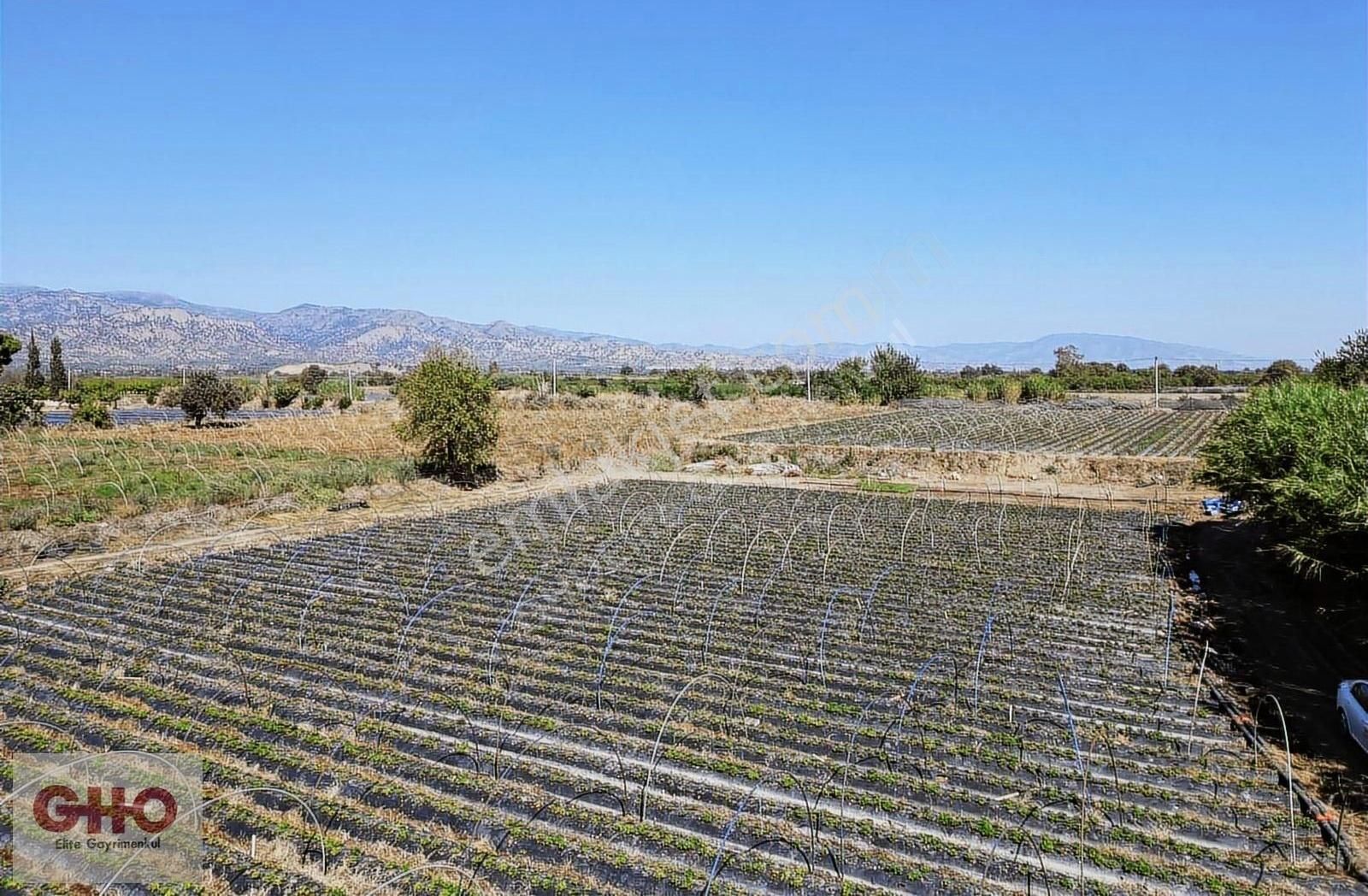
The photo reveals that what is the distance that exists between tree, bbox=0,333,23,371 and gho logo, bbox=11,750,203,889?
2759cm

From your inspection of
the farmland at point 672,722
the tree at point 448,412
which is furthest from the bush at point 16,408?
the farmland at point 672,722

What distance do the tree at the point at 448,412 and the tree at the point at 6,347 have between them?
54.9 ft

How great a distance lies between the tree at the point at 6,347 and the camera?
1054 inches

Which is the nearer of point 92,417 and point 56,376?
point 92,417

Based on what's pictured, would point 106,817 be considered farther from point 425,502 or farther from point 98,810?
Result: point 425,502

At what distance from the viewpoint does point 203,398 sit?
29500 millimetres

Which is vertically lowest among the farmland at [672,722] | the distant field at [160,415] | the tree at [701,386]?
the farmland at [672,722]

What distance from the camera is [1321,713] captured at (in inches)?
299

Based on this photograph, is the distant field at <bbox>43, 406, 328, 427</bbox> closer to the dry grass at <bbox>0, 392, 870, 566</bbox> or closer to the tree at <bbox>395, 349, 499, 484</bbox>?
the dry grass at <bbox>0, 392, 870, 566</bbox>

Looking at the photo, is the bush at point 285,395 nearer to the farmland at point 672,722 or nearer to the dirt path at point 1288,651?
the farmland at point 672,722

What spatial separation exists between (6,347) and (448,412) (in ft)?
62.2

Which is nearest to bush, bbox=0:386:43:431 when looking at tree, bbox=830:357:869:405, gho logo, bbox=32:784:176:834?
gho logo, bbox=32:784:176:834

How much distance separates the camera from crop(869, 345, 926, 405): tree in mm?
49875

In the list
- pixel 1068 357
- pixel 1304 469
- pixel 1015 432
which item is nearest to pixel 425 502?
pixel 1304 469
